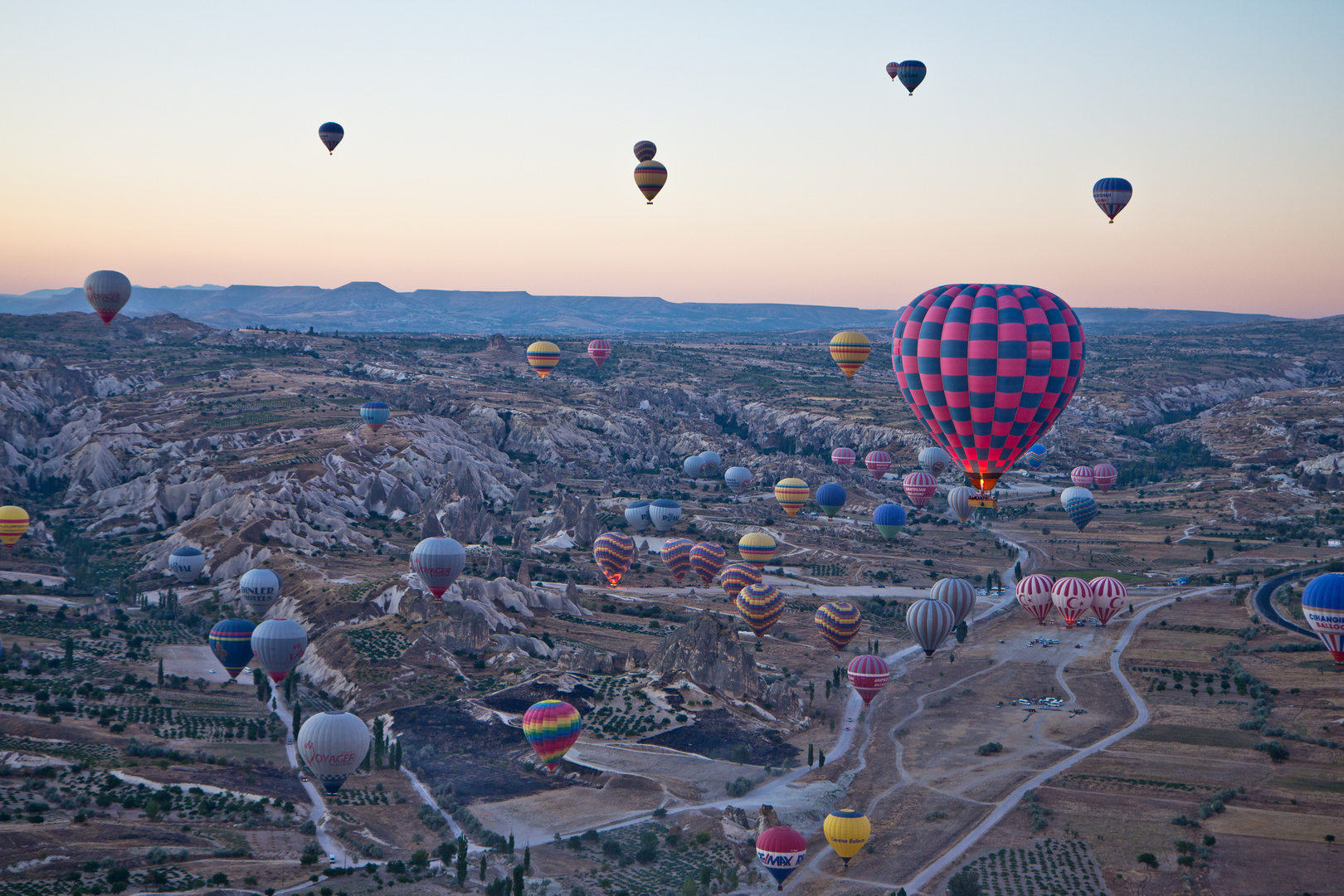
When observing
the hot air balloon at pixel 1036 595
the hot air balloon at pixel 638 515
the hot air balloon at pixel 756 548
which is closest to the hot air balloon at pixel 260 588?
the hot air balloon at pixel 756 548

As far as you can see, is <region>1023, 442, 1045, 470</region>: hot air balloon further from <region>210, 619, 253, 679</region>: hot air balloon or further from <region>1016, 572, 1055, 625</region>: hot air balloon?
<region>210, 619, 253, 679</region>: hot air balloon

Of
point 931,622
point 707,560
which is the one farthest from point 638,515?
point 931,622

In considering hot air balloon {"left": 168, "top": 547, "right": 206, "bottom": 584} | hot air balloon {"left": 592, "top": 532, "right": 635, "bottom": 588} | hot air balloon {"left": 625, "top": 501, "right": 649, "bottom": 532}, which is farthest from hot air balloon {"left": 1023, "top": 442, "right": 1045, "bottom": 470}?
hot air balloon {"left": 168, "top": 547, "right": 206, "bottom": 584}

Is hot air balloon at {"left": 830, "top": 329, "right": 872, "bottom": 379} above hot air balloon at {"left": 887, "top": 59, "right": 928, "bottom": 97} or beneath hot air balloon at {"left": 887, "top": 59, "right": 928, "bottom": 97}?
beneath

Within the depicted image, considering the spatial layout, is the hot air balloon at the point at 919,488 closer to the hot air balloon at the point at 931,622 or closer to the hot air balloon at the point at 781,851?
the hot air balloon at the point at 931,622

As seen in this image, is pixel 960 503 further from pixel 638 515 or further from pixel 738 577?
pixel 738 577

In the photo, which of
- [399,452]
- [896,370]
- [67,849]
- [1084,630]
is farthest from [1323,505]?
[67,849]
